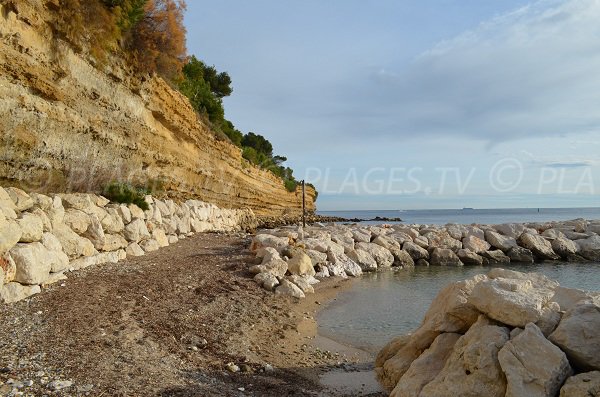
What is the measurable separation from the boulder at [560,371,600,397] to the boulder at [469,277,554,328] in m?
0.73

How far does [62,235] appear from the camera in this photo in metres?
8.25

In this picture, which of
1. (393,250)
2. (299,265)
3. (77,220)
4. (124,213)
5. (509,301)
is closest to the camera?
(509,301)

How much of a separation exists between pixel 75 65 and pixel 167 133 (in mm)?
6530

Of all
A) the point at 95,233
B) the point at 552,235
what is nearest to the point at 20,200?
the point at 95,233

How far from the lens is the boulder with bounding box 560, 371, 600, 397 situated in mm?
3225

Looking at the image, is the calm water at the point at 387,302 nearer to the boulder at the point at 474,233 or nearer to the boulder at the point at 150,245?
the boulder at the point at 474,233

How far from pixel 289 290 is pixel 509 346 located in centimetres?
672

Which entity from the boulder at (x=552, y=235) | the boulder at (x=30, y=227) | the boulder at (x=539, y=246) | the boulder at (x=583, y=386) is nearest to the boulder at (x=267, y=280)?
the boulder at (x=30, y=227)

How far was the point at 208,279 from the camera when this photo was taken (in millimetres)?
9906

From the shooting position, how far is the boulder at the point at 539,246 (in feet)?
71.5

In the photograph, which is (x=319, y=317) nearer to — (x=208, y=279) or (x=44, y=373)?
(x=208, y=279)

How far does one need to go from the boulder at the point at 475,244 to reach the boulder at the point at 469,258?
0.59 metres

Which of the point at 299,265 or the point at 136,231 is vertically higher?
the point at 136,231

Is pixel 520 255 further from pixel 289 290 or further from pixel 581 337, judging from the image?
pixel 581 337
